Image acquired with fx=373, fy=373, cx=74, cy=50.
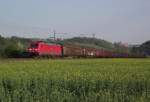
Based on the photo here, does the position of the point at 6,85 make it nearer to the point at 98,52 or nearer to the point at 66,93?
the point at 66,93

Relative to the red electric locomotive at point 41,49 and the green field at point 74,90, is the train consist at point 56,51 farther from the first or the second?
the green field at point 74,90

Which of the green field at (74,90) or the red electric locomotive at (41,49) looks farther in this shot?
the red electric locomotive at (41,49)

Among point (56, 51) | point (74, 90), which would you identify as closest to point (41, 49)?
point (56, 51)

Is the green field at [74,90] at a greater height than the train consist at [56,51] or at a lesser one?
lesser

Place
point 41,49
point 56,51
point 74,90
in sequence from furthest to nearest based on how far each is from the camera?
point 56,51
point 41,49
point 74,90

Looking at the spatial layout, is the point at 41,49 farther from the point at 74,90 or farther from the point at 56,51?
the point at 74,90

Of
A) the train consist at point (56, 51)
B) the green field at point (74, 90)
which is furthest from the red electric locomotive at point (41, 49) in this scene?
the green field at point (74, 90)

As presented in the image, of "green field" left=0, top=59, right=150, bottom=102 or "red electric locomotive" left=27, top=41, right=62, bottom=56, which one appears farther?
"red electric locomotive" left=27, top=41, right=62, bottom=56

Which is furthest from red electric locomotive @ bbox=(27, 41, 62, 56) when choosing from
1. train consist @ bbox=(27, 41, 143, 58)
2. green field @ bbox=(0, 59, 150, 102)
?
green field @ bbox=(0, 59, 150, 102)

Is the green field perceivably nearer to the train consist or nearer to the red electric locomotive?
the red electric locomotive

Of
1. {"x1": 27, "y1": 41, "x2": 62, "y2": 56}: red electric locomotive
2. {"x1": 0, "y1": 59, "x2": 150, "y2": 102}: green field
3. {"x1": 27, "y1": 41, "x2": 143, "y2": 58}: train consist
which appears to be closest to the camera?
{"x1": 0, "y1": 59, "x2": 150, "y2": 102}: green field

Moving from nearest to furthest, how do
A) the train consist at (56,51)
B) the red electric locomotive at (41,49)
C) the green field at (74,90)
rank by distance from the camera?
the green field at (74,90)
the red electric locomotive at (41,49)
the train consist at (56,51)

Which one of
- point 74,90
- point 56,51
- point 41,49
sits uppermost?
point 41,49

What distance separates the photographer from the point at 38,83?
47.7ft
